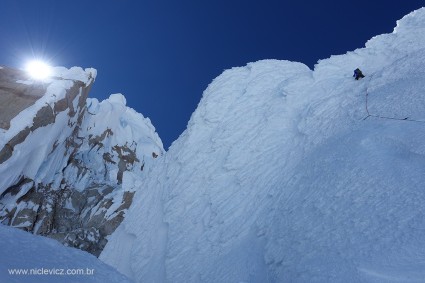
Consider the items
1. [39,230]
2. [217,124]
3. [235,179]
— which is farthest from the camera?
[39,230]

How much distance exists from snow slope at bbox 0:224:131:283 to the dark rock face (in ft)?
84.1

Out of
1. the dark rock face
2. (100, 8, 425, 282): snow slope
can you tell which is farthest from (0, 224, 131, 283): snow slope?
the dark rock face

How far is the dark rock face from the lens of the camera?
3141 centimetres

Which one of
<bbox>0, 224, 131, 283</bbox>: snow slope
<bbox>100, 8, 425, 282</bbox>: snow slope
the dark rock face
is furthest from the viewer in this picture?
the dark rock face

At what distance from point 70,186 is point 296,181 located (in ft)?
130

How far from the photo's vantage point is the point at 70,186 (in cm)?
4212

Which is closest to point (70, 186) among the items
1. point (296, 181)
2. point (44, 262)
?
point (296, 181)

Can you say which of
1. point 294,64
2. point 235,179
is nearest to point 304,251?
point 235,179

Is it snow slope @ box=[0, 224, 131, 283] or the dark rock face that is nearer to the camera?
snow slope @ box=[0, 224, 131, 283]

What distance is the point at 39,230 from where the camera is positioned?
36094 millimetres

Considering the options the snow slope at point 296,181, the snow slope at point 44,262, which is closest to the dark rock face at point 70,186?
the snow slope at point 296,181

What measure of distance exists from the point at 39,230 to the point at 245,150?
111ft

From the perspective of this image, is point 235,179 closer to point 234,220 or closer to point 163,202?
point 234,220

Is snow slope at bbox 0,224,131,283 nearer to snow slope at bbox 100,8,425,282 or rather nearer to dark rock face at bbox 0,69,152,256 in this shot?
snow slope at bbox 100,8,425,282
